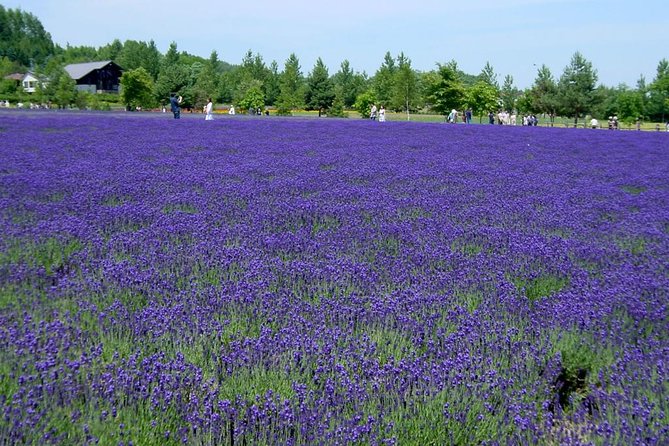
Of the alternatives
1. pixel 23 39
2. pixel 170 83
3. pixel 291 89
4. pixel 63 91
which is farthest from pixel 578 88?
pixel 23 39

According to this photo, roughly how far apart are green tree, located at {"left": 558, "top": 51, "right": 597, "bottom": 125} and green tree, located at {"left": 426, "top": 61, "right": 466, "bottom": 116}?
43.1 feet

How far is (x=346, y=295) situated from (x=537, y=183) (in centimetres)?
716

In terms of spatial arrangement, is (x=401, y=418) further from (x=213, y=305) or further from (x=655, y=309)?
(x=655, y=309)

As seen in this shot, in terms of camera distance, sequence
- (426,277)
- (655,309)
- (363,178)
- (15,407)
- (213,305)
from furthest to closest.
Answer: (363,178)
(426,277)
(655,309)
(213,305)
(15,407)

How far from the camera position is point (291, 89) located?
2458 inches

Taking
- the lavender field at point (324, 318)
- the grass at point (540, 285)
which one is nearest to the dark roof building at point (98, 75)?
the lavender field at point (324, 318)

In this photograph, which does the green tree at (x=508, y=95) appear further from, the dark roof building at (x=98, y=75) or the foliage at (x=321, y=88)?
the dark roof building at (x=98, y=75)

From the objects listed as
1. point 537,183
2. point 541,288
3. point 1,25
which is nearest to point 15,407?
point 541,288

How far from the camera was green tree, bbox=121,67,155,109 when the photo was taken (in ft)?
158

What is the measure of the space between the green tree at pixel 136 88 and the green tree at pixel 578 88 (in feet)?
129

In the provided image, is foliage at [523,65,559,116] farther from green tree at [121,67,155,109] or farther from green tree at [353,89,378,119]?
green tree at [121,67,155,109]

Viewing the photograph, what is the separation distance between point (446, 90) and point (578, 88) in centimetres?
1672

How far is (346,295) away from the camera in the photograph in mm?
4145

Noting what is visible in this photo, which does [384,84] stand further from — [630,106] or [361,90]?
[630,106]
